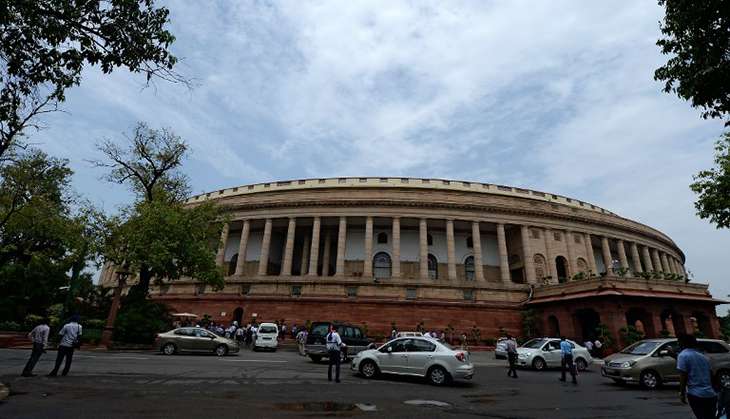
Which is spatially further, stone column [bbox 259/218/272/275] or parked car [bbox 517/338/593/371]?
stone column [bbox 259/218/272/275]

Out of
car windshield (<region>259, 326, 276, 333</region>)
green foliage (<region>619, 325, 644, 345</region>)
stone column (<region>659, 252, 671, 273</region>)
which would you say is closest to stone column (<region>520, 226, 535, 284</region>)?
green foliage (<region>619, 325, 644, 345</region>)

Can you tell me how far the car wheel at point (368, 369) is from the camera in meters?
13.7

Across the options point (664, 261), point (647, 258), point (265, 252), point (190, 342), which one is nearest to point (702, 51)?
point (190, 342)

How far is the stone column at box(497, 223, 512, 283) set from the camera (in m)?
39.0

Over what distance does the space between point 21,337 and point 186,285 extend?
17.5m

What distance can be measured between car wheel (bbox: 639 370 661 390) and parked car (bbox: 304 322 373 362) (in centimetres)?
1122

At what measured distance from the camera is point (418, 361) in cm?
1307

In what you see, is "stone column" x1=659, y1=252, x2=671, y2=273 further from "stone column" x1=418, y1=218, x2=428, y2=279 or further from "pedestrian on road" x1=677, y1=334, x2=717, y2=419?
"pedestrian on road" x1=677, y1=334, x2=717, y2=419

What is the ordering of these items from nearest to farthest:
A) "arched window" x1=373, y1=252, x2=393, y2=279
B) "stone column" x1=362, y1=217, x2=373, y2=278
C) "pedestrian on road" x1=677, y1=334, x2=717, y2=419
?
"pedestrian on road" x1=677, y1=334, x2=717, y2=419, "stone column" x1=362, y1=217, x2=373, y2=278, "arched window" x1=373, y1=252, x2=393, y2=279

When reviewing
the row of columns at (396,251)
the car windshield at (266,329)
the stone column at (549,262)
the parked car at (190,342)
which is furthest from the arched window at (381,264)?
the parked car at (190,342)

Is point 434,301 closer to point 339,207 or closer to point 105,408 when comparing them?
point 339,207

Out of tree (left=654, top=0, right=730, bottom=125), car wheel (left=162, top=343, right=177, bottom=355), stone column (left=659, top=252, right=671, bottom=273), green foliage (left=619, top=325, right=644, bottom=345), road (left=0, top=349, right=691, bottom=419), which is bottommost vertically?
road (left=0, top=349, right=691, bottom=419)

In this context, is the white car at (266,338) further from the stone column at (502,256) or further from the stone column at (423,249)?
the stone column at (502,256)

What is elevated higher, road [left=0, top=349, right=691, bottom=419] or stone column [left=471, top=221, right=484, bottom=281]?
stone column [left=471, top=221, right=484, bottom=281]
